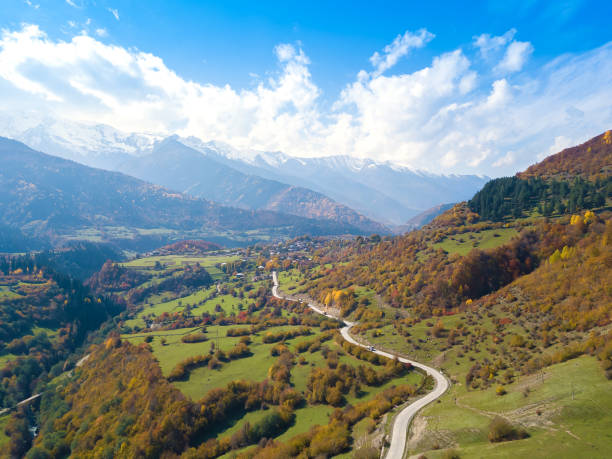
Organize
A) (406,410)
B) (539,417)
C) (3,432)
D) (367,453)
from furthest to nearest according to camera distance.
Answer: (3,432), (406,410), (367,453), (539,417)

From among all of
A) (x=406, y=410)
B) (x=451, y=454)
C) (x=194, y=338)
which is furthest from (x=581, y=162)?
(x=194, y=338)

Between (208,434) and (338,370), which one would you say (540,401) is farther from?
(208,434)

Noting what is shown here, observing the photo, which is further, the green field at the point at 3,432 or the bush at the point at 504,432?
the green field at the point at 3,432

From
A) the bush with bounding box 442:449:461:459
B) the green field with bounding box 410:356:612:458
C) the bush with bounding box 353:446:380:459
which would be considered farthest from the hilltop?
the bush with bounding box 353:446:380:459

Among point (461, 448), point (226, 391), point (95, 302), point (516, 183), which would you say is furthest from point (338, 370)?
point (95, 302)

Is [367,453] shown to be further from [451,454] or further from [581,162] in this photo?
[581,162]

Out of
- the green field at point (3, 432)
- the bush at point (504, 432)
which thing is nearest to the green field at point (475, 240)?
the bush at point (504, 432)

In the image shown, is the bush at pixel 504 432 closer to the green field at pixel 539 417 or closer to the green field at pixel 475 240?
the green field at pixel 539 417
